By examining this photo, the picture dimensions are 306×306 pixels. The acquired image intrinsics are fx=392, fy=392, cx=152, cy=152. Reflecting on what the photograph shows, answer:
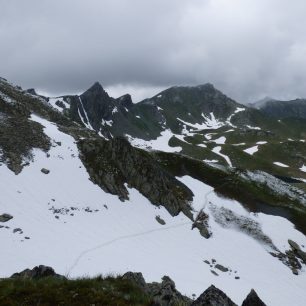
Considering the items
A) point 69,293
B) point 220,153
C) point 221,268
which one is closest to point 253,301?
point 69,293

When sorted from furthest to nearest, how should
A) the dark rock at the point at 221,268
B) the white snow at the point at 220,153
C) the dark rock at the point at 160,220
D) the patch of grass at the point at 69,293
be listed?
the white snow at the point at 220,153 < the dark rock at the point at 160,220 < the dark rock at the point at 221,268 < the patch of grass at the point at 69,293

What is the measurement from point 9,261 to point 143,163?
35437 millimetres

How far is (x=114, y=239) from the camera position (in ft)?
141

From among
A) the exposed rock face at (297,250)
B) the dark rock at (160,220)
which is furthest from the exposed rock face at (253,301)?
the exposed rock face at (297,250)

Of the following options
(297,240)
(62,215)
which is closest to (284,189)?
(297,240)

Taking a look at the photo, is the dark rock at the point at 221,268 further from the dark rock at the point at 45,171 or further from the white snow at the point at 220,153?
the white snow at the point at 220,153

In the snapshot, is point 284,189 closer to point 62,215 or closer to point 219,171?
point 219,171

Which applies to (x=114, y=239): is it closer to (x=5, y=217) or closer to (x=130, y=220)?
(x=130, y=220)

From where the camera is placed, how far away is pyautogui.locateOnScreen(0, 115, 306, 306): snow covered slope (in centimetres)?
3562

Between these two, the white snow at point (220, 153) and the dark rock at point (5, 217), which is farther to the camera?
the white snow at point (220, 153)

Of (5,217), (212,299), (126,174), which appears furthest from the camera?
(126,174)

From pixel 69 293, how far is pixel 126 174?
4830cm

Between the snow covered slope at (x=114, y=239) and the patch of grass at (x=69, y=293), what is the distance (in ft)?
60.9

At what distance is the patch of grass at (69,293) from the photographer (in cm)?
1178
